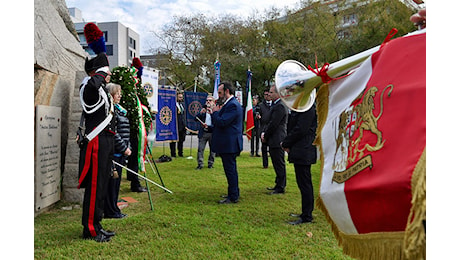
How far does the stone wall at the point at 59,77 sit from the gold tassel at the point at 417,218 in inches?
190

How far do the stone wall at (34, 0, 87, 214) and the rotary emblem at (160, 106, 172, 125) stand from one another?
439 cm

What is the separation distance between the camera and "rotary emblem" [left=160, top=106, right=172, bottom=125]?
33.7ft

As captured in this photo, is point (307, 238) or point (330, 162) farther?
point (307, 238)

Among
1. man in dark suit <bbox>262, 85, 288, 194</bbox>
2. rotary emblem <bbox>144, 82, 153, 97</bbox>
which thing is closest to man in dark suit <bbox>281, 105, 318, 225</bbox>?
man in dark suit <bbox>262, 85, 288, 194</bbox>

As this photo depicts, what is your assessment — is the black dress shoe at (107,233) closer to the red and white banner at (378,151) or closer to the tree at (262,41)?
the red and white banner at (378,151)

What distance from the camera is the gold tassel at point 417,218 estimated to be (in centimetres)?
120

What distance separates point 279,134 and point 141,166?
2.51 m

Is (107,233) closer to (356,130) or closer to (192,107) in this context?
(356,130)

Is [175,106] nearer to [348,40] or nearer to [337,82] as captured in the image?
[337,82]

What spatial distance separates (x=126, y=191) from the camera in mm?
6676

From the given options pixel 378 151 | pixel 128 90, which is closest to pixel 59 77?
pixel 128 90

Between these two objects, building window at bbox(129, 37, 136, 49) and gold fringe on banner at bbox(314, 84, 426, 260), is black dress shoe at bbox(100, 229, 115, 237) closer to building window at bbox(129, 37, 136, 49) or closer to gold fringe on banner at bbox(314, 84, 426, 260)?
gold fringe on banner at bbox(314, 84, 426, 260)

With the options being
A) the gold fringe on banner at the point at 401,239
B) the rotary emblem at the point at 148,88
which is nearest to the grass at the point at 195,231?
the gold fringe on banner at the point at 401,239

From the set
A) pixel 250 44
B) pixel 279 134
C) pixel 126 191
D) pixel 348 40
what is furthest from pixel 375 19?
pixel 126 191
